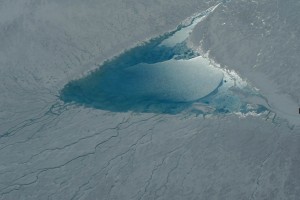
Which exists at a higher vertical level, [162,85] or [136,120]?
[162,85]

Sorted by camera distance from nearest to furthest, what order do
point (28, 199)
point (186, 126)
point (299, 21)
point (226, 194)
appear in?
point (226, 194) → point (28, 199) → point (186, 126) → point (299, 21)

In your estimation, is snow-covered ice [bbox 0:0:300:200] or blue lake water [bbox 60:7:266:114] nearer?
snow-covered ice [bbox 0:0:300:200]

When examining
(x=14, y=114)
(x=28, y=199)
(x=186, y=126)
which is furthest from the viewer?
(x=14, y=114)

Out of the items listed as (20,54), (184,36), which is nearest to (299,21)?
(184,36)

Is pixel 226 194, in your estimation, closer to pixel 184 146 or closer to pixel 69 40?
pixel 184 146

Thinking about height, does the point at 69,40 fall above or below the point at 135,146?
above

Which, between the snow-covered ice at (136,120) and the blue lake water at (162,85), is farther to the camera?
the blue lake water at (162,85)

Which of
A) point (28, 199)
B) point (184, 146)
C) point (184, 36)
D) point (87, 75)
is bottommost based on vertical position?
point (28, 199)

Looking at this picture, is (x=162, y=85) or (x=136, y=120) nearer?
(x=136, y=120)
